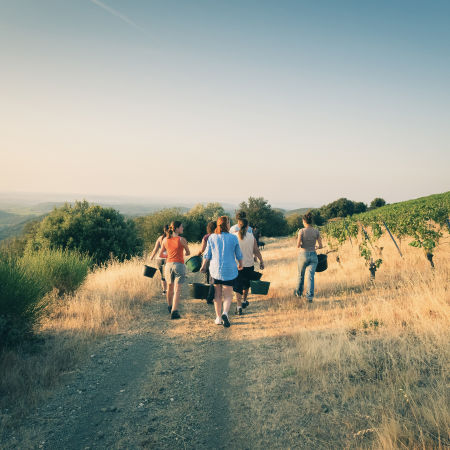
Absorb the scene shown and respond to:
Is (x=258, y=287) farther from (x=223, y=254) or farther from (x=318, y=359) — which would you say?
(x=318, y=359)

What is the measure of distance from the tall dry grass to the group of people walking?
1.03 metres

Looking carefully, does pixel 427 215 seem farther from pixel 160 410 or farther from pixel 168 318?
pixel 160 410

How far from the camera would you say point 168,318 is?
6715mm

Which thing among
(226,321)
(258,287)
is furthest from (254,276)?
(226,321)

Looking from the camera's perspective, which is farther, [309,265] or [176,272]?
[309,265]

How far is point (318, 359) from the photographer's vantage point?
4.13 meters

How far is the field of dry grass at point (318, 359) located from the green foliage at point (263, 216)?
42.2m

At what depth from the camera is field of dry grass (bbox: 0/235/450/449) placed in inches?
111

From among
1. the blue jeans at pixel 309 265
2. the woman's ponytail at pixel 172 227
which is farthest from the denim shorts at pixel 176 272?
the blue jeans at pixel 309 265

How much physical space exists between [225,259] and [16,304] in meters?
3.75

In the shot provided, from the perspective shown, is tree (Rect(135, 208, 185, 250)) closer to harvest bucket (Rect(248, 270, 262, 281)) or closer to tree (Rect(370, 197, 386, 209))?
harvest bucket (Rect(248, 270, 262, 281))

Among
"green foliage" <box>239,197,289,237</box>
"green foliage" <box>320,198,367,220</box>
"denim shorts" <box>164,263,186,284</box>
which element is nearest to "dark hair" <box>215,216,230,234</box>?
"denim shorts" <box>164,263,186,284</box>

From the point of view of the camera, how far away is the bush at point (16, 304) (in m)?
4.62

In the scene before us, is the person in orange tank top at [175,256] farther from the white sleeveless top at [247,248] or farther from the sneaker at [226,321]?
the white sleeveless top at [247,248]
